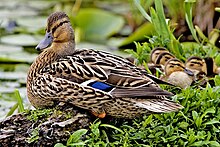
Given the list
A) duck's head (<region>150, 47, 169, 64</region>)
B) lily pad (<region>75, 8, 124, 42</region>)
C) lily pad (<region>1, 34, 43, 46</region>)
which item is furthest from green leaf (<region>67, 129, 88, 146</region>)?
lily pad (<region>75, 8, 124, 42</region>)

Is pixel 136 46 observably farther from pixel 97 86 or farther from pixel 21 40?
pixel 21 40

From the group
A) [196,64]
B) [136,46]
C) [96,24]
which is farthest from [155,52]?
[96,24]

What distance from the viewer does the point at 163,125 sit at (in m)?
4.77

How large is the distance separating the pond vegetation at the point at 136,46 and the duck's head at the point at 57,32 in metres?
0.41

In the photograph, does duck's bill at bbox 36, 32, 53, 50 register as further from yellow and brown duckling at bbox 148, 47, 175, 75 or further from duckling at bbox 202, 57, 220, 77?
duckling at bbox 202, 57, 220, 77

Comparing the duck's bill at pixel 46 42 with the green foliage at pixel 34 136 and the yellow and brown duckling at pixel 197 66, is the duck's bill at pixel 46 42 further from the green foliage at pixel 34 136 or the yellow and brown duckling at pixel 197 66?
the yellow and brown duckling at pixel 197 66

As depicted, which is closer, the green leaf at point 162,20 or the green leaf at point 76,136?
the green leaf at point 76,136

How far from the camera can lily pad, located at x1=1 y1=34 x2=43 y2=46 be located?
27.9 feet

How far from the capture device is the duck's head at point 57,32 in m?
5.17

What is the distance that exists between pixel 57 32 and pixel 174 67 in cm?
91

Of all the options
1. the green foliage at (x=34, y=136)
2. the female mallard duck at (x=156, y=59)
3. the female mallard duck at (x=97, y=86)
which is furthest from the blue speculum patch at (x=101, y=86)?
the female mallard duck at (x=156, y=59)

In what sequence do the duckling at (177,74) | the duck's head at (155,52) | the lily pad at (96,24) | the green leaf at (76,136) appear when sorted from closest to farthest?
the green leaf at (76,136)
the duckling at (177,74)
the duck's head at (155,52)
the lily pad at (96,24)

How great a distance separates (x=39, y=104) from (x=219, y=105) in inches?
46.8

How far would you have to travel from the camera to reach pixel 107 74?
4.81m
